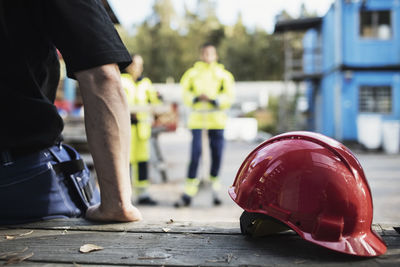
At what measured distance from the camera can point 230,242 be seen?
4.65 ft

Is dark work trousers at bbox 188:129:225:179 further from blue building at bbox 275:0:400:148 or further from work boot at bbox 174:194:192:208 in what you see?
blue building at bbox 275:0:400:148

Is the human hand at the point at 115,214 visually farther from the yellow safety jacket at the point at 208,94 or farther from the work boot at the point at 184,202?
the yellow safety jacket at the point at 208,94

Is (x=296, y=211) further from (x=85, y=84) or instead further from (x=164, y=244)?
(x=85, y=84)

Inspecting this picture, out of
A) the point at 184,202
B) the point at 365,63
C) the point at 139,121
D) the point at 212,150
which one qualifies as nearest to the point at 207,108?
the point at 212,150

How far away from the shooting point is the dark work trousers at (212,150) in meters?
6.37

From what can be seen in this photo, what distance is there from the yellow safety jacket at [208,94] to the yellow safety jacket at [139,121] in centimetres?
73

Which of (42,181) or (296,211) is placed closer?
(296,211)

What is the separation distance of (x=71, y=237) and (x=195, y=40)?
62.2m

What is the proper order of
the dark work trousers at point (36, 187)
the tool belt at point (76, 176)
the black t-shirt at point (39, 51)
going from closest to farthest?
the black t-shirt at point (39, 51) → the dark work trousers at point (36, 187) → the tool belt at point (76, 176)

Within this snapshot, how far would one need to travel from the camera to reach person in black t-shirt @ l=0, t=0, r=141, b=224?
150cm

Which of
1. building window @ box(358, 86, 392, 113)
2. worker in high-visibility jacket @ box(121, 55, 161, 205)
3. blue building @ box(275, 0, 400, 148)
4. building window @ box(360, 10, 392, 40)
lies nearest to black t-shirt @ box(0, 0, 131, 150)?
worker in high-visibility jacket @ box(121, 55, 161, 205)

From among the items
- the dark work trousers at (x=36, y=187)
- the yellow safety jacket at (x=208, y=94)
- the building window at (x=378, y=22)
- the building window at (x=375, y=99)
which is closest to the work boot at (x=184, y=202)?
the yellow safety jacket at (x=208, y=94)

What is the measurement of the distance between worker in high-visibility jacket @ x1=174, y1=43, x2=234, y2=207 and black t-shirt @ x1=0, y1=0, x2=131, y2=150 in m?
4.55

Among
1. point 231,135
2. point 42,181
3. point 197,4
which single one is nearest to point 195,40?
point 197,4
